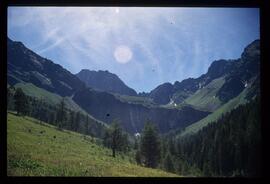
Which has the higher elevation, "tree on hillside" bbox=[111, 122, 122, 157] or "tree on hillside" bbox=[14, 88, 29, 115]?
"tree on hillside" bbox=[14, 88, 29, 115]

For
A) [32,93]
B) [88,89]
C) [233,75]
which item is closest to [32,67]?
[88,89]

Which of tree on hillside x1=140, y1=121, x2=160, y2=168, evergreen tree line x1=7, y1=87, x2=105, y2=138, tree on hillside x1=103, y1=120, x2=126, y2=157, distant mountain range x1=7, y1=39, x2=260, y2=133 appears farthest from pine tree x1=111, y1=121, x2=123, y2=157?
evergreen tree line x1=7, y1=87, x2=105, y2=138

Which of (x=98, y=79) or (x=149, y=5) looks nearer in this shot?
(x=149, y=5)

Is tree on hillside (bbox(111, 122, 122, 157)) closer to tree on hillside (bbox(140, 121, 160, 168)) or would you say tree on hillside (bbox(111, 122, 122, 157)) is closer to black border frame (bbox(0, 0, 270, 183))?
tree on hillside (bbox(140, 121, 160, 168))

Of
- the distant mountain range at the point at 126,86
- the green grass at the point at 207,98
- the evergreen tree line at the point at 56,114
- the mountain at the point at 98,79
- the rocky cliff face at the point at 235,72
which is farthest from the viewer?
the green grass at the point at 207,98

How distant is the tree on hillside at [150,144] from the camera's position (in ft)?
73.4

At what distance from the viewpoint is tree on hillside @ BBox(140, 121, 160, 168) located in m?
22.4

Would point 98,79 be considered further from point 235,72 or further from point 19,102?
point 235,72

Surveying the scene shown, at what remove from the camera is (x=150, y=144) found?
23.5 meters

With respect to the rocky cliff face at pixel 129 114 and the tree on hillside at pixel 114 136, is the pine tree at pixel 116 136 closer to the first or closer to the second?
the tree on hillside at pixel 114 136

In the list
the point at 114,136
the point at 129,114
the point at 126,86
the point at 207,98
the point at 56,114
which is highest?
the point at 207,98

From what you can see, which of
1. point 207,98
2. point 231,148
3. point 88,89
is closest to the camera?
point 231,148

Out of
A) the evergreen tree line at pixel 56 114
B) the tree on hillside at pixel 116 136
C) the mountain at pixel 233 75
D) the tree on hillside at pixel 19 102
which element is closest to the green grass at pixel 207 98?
the mountain at pixel 233 75
